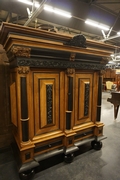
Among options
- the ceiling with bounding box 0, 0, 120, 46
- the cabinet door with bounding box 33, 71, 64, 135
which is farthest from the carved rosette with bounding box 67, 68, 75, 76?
the ceiling with bounding box 0, 0, 120, 46

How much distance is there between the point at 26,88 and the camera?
1386 mm

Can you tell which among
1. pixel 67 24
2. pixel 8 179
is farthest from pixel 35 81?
pixel 67 24

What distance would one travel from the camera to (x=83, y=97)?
1913 mm

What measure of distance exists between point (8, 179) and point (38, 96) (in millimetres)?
1140

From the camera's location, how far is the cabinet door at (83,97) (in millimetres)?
1845

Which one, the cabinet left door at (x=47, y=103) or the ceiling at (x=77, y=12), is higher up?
the ceiling at (x=77, y=12)

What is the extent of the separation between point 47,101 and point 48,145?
2.14 ft

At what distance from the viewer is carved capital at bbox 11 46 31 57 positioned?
124cm

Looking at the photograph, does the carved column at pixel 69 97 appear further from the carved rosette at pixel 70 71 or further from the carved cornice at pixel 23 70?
the carved cornice at pixel 23 70

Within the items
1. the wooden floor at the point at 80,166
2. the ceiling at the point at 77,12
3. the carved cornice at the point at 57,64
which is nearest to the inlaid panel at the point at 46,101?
the carved cornice at the point at 57,64

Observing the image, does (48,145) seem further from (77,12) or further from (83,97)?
(77,12)

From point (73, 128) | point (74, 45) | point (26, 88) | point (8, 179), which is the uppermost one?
point (74, 45)

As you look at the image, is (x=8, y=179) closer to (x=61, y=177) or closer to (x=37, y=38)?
(x=61, y=177)

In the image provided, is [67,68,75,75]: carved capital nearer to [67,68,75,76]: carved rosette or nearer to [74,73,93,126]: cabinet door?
[67,68,75,76]: carved rosette
